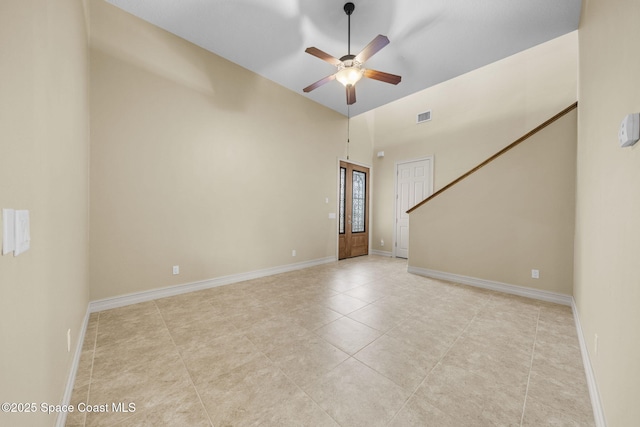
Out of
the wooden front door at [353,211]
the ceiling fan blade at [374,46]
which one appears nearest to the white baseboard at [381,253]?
the wooden front door at [353,211]

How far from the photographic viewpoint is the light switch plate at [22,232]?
734mm

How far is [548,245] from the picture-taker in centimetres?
305

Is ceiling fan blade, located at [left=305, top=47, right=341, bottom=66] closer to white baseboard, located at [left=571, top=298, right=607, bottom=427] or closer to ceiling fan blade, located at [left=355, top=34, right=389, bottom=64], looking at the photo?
ceiling fan blade, located at [left=355, top=34, right=389, bottom=64]

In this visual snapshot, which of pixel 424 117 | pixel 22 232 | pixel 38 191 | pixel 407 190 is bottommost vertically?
pixel 22 232

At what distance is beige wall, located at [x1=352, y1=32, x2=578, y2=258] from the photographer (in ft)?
13.0

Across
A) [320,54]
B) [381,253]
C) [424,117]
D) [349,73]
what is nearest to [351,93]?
[349,73]

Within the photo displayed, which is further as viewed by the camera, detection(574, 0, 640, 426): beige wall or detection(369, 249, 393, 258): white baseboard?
detection(369, 249, 393, 258): white baseboard

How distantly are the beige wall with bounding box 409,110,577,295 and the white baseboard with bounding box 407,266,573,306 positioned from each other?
6 cm

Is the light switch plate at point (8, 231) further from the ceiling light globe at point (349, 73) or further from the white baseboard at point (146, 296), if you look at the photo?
the ceiling light globe at point (349, 73)

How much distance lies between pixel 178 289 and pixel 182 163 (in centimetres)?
173

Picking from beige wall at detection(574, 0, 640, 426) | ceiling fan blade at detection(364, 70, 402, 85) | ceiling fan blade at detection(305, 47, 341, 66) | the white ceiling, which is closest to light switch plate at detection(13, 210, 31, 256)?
beige wall at detection(574, 0, 640, 426)

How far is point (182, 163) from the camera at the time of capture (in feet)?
10.4

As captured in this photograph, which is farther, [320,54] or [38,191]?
[320,54]

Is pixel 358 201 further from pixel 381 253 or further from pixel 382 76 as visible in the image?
pixel 382 76
